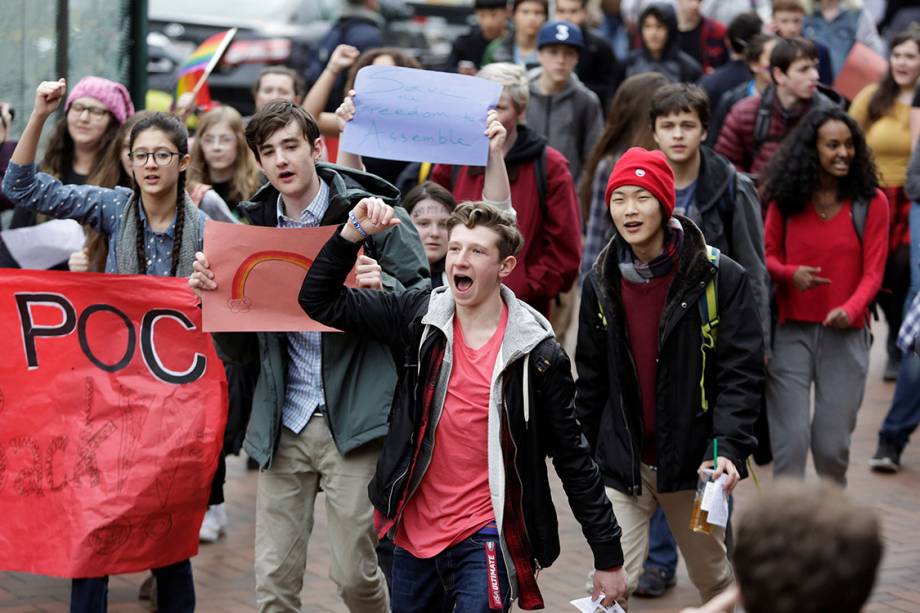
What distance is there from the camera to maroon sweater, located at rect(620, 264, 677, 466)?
518cm

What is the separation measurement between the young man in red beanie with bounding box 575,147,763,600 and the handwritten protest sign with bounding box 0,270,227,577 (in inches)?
57.0

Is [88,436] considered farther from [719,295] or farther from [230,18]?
[230,18]

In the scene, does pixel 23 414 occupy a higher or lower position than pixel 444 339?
lower

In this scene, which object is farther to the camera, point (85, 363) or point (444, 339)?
point (85, 363)

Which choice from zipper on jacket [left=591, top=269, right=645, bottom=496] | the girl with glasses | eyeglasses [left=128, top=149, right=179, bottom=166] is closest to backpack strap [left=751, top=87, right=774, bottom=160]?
zipper on jacket [left=591, top=269, right=645, bottom=496]

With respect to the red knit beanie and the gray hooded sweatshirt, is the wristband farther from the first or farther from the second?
the gray hooded sweatshirt

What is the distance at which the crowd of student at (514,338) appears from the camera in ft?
14.8

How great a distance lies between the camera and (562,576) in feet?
22.0

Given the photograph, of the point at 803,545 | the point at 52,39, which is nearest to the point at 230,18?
the point at 52,39

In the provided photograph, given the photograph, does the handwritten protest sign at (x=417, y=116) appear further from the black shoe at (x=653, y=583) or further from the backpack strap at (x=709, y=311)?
the black shoe at (x=653, y=583)

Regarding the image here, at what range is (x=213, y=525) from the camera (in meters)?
7.27

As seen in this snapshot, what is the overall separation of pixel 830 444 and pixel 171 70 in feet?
34.9

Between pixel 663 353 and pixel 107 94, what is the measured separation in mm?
3071

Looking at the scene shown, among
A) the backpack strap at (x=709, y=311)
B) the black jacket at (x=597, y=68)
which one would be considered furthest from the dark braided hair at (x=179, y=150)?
the black jacket at (x=597, y=68)
